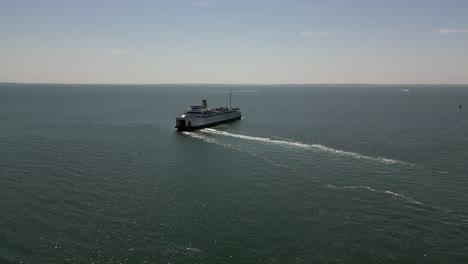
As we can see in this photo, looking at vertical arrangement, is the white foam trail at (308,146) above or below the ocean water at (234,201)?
above

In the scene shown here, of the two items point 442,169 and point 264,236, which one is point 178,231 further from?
point 442,169

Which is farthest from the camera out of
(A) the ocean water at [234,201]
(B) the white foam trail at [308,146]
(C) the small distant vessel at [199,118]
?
(C) the small distant vessel at [199,118]

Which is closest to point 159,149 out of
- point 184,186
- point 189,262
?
point 184,186

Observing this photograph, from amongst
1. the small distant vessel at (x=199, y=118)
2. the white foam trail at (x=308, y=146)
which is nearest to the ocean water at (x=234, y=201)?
the white foam trail at (x=308, y=146)

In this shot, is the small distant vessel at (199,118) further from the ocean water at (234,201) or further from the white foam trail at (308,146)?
the ocean water at (234,201)

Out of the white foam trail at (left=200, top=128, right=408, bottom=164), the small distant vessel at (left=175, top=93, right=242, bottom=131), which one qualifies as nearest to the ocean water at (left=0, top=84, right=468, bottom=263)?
the white foam trail at (left=200, top=128, right=408, bottom=164)

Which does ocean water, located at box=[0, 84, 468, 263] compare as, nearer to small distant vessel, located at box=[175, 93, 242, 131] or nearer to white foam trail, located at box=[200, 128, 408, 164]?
white foam trail, located at box=[200, 128, 408, 164]

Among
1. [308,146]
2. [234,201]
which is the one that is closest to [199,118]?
[308,146]

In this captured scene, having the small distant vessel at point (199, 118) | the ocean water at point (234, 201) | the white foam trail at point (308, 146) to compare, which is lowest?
the ocean water at point (234, 201)

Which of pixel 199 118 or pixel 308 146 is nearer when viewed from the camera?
pixel 308 146

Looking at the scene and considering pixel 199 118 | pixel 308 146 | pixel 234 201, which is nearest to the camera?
pixel 234 201

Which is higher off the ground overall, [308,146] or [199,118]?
[199,118]

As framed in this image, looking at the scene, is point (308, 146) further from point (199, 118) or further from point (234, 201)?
point (199, 118)

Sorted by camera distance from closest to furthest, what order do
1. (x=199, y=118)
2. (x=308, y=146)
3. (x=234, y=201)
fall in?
(x=234, y=201), (x=308, y=146), (x=199, y=118)
